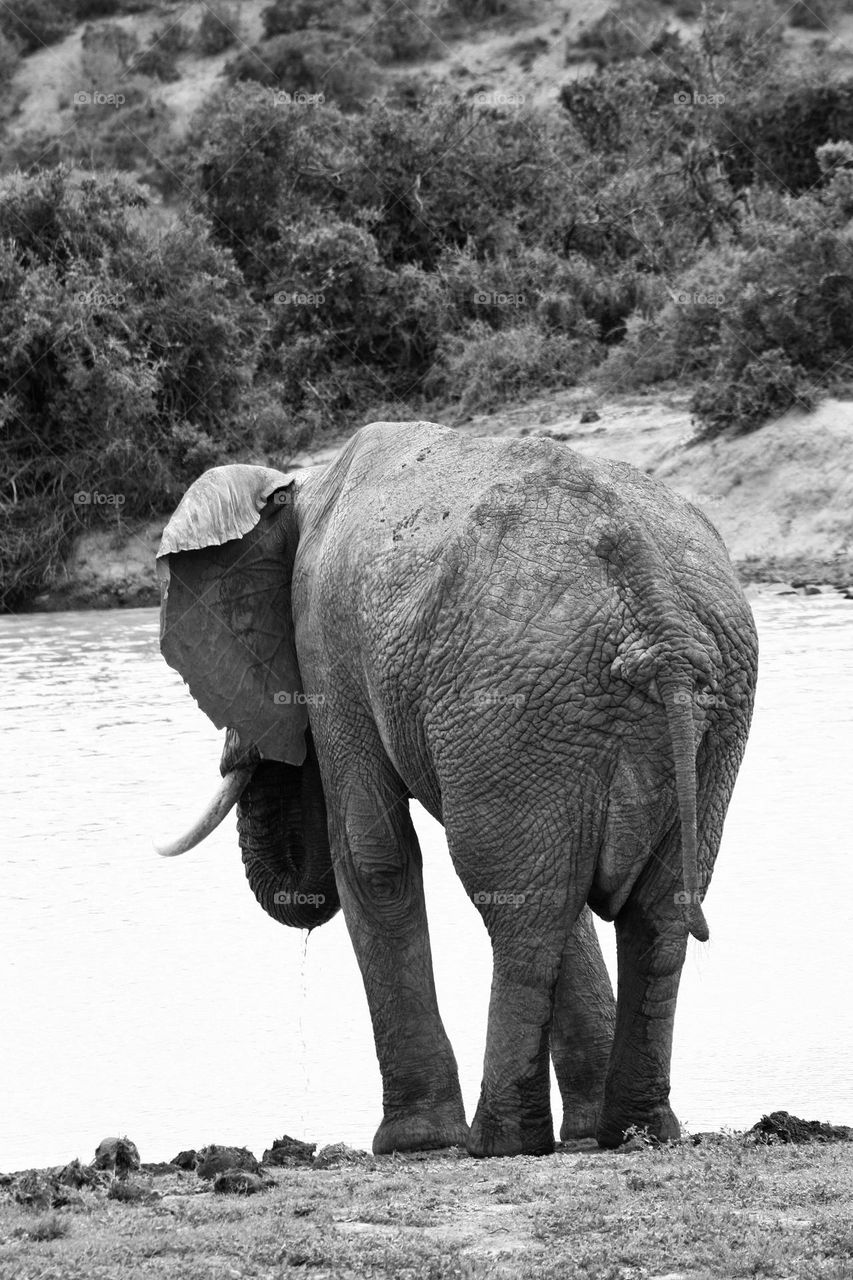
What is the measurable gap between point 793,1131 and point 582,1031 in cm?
76

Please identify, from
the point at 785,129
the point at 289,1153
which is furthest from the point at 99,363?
the point at 289,1153

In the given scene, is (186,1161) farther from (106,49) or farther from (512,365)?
(106,49)

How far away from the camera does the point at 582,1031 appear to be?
18.6 feet

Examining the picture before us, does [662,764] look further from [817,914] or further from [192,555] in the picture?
[817,914]

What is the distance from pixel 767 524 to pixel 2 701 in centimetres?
712

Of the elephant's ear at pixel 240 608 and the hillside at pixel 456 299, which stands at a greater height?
the hillside at pixel 456 299

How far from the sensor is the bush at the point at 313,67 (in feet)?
122

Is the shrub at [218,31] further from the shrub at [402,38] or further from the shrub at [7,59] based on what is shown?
the shrub at [7,59]

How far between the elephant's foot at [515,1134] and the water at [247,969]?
103cm

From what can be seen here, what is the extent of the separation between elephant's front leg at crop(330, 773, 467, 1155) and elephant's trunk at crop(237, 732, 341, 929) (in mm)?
692

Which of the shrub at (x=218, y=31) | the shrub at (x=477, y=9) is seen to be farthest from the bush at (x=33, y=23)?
the shrub at (x=477, y=9)

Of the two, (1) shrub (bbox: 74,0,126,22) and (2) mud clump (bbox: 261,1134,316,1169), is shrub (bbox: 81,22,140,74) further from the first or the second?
(2) mud clump (bbox: 261,1134,316,1169)

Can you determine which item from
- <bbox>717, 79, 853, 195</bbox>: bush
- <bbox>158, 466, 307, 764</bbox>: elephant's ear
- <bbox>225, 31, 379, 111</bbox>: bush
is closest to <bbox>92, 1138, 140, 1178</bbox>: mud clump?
<bbox>158, 466, 307, 764</bbox>: elephant's ear

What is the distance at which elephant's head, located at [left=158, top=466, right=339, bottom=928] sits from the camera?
19.7 feet
